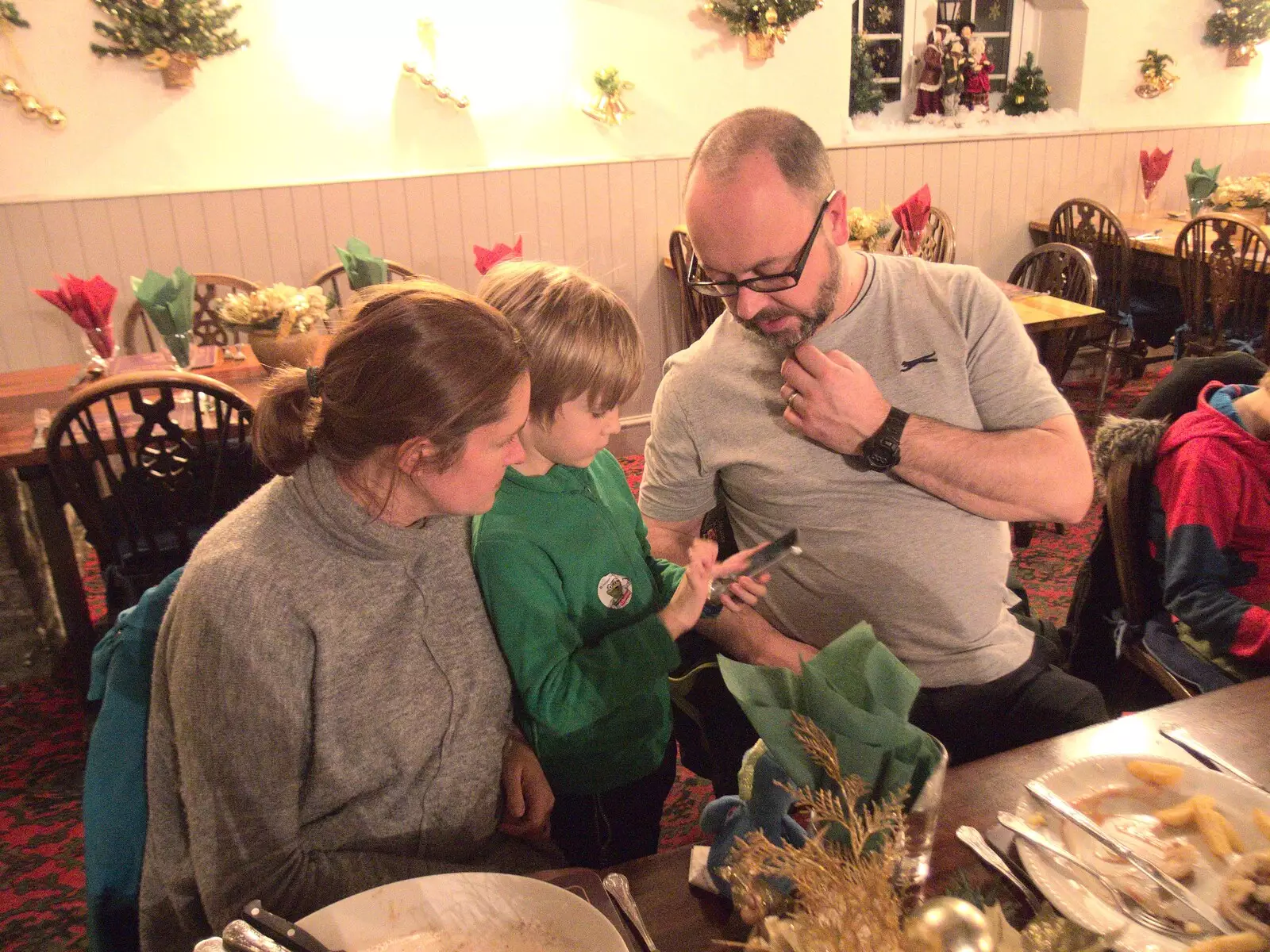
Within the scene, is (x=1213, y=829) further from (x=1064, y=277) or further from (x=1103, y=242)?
(x=1103, y=242)

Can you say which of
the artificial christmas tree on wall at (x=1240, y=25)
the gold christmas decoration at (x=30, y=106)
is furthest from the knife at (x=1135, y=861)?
the artificial christmas tree on wall at (x=1240, y=25)

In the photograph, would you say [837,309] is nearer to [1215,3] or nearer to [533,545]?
[533,545]

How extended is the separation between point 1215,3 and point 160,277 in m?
5.62

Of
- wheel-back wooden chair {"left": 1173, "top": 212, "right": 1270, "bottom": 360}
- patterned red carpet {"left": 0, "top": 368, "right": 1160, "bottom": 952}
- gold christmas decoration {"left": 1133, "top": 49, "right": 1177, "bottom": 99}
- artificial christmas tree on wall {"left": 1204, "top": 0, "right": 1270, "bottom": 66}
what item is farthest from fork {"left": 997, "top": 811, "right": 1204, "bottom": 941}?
artificial christmas tree on wall {"left": 1204, "top": 0, "right": 1270, "bottom": 66}

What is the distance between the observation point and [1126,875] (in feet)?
2.81

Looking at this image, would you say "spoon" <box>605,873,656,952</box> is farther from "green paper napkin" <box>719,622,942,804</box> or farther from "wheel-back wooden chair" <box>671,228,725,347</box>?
"wheel-back wooden chair" <box>671,228,725,347</box>

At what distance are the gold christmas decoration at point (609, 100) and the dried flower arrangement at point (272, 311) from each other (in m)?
2.03

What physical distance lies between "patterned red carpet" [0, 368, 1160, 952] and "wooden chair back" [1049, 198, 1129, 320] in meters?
1.95

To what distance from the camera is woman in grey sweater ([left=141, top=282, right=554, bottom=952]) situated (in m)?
0.96

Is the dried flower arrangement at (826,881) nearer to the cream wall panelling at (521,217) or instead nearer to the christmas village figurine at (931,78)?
the cream wall panelling at (521,217)

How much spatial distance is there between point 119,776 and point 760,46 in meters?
4.31

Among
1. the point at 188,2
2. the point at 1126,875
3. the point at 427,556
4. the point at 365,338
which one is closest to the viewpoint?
the point at 1126,875

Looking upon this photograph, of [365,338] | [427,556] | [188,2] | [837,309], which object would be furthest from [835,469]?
[188,2]

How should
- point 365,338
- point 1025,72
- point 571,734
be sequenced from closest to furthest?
point 365,338 → point 571,734 → point 1025,72
